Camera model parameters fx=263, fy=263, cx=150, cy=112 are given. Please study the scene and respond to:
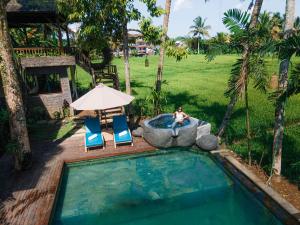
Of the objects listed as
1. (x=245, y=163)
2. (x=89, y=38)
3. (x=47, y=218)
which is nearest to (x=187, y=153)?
(x=245, y=163)

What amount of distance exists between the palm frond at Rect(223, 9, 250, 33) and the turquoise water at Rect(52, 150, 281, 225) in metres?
5.15

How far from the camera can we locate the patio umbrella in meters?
11.8

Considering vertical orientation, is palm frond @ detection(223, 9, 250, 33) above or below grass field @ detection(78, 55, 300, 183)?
above

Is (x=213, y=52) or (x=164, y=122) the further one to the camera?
(x=164, y=122)

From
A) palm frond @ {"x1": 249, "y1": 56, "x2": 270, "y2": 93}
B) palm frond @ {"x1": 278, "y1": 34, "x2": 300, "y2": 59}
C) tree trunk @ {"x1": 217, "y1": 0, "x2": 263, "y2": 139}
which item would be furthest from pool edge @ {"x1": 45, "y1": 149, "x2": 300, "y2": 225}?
palm frond @ {"x1": 278, "y1": 34, "x2": 300, "y2": 59}

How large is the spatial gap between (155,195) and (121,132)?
4692mm

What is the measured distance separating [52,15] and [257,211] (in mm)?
16089

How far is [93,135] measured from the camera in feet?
40.8

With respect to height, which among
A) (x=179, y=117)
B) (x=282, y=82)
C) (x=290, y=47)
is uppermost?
(x=290, y=47)

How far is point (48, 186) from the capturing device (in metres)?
8.94

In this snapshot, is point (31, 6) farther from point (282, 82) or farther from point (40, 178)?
point (282, 82)

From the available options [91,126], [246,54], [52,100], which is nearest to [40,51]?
[52,100]

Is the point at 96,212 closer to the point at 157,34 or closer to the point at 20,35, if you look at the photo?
the point at 157,34

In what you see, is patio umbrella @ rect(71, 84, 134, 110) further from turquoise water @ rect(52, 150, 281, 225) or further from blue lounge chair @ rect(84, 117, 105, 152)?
turquoise water @ rect(52, 150, 281, 225)
